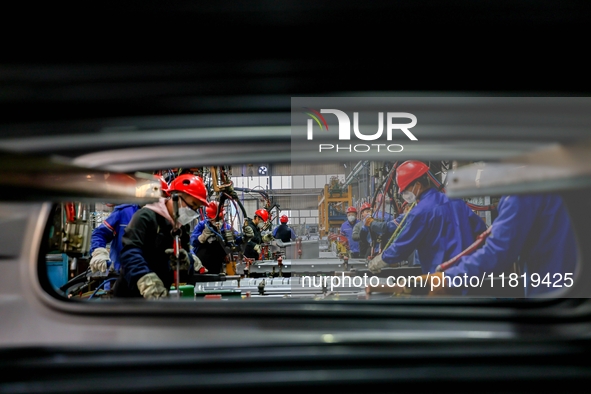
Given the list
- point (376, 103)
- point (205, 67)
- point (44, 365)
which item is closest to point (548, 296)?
point (376, 103)

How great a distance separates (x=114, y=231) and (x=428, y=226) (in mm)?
2017

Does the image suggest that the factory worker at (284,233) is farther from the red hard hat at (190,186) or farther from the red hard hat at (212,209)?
the red hard hat at (190,186)

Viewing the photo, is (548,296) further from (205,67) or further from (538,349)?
(205,67)

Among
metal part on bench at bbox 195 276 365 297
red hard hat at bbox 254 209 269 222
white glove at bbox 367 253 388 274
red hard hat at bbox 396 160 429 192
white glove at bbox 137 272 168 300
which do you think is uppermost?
red hard hat at bbox 396 160 429 192

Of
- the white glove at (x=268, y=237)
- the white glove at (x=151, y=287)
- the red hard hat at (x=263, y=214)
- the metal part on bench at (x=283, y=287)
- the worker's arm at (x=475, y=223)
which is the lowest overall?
the metal part on bench at (x=283, y=287)

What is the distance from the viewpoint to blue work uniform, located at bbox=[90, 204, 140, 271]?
275 cm

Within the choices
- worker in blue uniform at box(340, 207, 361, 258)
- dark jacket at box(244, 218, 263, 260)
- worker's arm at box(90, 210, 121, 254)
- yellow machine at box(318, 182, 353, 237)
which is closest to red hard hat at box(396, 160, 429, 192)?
worker in blue uniform at box(340, 207, 361, 258)

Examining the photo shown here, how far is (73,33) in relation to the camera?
1.56 metres

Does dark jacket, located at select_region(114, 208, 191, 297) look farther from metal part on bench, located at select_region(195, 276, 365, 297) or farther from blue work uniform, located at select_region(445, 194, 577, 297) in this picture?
blue work uniform, located at select_region(445, 194, 577, 297)

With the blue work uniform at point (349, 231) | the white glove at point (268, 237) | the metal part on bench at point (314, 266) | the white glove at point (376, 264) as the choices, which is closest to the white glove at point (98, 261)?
the metal part on bench at point (314, 266)

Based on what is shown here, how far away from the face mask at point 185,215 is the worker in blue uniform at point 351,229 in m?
1.40

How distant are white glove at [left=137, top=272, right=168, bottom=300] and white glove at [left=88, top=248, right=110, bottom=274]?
626 mm

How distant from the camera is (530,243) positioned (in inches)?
90.0

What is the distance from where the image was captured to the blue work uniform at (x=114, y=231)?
2748 millimetres
